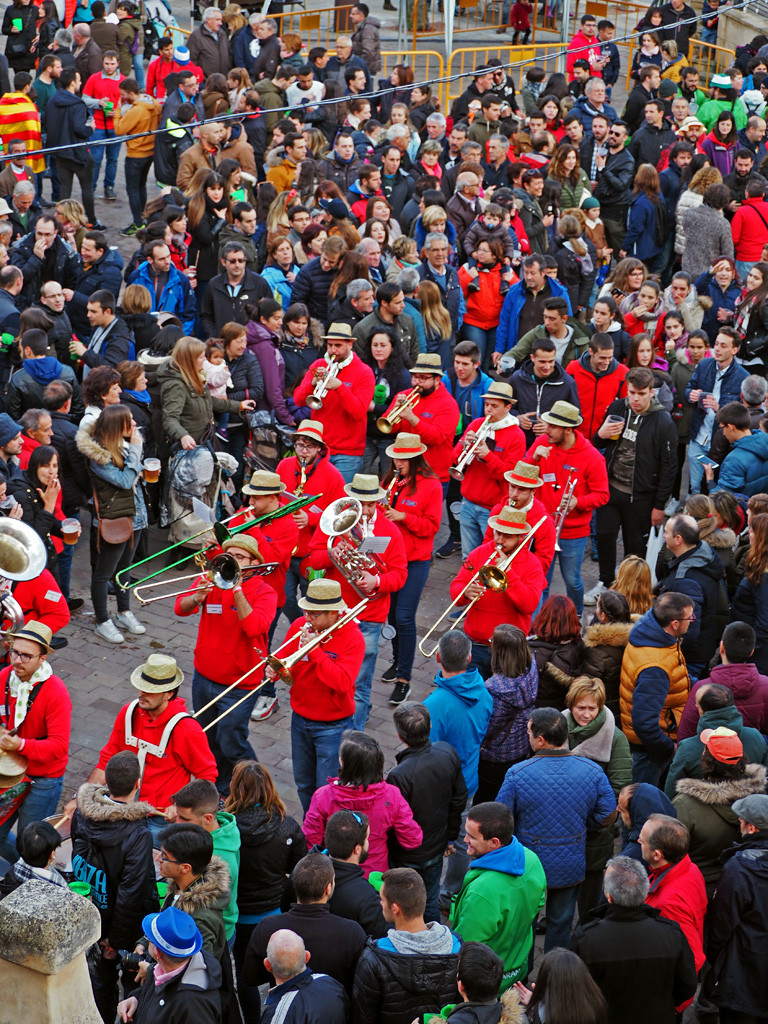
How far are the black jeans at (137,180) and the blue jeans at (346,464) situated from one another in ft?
21.1

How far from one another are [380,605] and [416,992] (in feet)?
10.6

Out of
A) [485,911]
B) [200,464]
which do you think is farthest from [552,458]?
[485,911]

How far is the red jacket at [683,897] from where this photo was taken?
5.31 meters

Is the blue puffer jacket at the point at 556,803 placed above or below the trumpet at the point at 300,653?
below

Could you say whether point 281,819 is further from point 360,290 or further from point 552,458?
point 360,290

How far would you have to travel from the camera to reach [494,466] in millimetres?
8688

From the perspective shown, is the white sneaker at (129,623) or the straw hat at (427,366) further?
the white sneaker at (129,623)

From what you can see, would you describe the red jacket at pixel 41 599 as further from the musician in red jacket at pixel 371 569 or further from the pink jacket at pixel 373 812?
the pink jacket at pixel 373 812

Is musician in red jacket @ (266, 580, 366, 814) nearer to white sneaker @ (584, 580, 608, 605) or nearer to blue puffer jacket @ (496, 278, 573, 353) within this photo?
white sneaker @ (584, 580, 608, 605)

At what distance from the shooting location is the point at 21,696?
6.13 metres

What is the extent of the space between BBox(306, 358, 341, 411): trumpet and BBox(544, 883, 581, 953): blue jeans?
4181mm

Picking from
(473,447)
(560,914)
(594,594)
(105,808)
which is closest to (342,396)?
(473,447)

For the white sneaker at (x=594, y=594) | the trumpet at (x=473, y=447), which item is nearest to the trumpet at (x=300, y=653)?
the trumpet at (x=473, y=447)

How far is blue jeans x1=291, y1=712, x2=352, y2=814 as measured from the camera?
22.3ft
